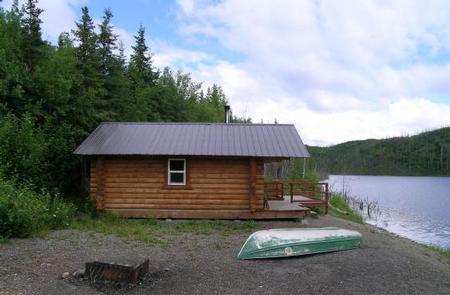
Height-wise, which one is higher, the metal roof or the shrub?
the metal roof

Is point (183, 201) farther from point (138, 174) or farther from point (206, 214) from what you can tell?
point (138, 174)

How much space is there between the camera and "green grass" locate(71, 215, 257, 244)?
42.2 ft

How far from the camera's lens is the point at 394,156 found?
5256 inches

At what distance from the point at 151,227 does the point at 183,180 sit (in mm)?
2321

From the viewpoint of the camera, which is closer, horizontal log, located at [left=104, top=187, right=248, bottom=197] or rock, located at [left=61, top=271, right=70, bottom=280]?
rock, located at [left=61, top=271, right=70, bottom=280]

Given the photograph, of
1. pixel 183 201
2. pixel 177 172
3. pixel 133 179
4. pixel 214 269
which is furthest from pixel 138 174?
pixel 214 269

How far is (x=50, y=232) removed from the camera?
41.2ft

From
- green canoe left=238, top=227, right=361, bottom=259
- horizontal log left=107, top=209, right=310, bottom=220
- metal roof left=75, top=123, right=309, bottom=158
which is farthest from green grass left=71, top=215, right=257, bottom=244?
green canoe left=238, top=227, right=361, bottom=259

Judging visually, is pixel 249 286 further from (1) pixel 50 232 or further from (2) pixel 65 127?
(2) pixel 65 127

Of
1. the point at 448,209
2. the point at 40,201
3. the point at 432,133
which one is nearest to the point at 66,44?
the point at 40,201

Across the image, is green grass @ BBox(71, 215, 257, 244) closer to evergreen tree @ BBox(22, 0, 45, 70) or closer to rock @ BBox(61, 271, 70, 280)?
rock @ BBox(61, 271, 70, 280)

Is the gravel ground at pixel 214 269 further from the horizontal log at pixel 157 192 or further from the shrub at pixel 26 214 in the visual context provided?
the horizontal log at pixel 157 192

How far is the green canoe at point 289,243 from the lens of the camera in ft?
33.1

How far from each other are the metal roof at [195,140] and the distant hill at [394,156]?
105 metres
